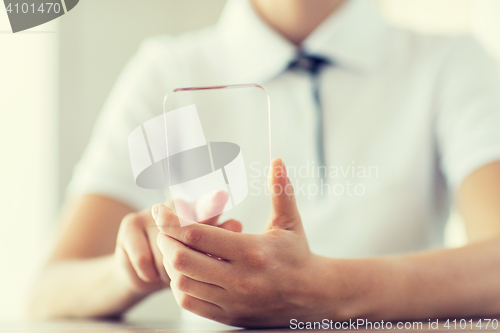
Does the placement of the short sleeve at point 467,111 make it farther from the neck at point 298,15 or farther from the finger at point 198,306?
the finger at point 198,306

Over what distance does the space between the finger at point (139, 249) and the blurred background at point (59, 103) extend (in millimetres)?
227

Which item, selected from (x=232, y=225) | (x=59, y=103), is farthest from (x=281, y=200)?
(x=59, y=103)

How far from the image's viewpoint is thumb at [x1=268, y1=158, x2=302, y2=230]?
0.17 m

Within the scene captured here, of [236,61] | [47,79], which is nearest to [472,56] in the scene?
[236,61]

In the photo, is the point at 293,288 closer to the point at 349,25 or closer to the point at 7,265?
the point at 349,25

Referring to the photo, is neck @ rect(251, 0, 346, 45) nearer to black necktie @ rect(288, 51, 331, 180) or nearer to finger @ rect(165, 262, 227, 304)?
black necktie @ rect(288, 51, 331, 180)

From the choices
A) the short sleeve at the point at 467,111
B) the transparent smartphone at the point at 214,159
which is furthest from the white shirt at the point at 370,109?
the transparent smartphone at the point at 214,159

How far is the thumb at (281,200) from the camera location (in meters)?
0.17

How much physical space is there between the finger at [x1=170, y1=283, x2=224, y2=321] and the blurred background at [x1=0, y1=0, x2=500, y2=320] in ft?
0.88

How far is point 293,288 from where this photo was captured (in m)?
0.18

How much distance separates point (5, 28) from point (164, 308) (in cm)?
27

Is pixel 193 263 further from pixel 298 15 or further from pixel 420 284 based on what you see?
pixel 298 15

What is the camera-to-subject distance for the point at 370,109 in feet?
1.21

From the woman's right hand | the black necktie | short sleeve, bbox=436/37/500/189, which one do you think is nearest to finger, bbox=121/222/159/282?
the woman's right hand
